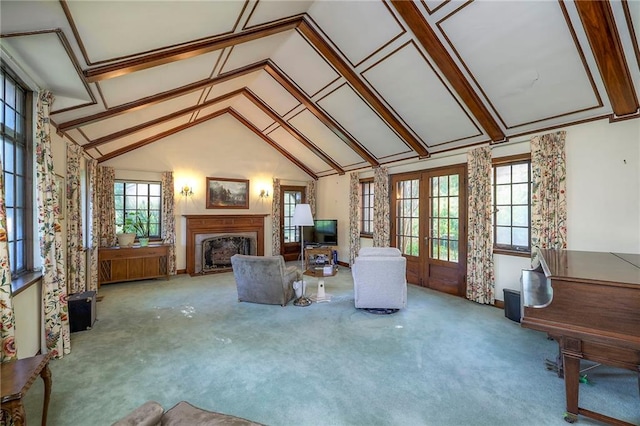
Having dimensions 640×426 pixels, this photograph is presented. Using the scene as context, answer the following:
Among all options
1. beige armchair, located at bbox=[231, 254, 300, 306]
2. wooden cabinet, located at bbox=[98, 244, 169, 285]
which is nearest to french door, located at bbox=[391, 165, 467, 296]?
beige armchair, located at bbox=[231, 254, 300, 306]

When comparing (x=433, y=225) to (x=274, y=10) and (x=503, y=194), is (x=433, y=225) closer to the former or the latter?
(x=503, y=194)

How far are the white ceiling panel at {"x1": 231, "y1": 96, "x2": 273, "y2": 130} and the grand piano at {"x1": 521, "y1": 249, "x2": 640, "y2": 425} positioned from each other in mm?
6561

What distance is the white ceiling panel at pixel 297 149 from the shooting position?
7840 millimetres

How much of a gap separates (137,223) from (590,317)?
759 centimetres

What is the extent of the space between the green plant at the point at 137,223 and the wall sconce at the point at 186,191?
923 mm

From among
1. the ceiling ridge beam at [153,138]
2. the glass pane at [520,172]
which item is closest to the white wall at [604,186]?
the glass pane at [520,172]

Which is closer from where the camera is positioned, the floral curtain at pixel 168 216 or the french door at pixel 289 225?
the floral curtain at pixel 168 216

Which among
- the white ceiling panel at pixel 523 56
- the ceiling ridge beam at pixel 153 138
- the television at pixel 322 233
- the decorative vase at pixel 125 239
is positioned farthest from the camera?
the television at pixel 322 233

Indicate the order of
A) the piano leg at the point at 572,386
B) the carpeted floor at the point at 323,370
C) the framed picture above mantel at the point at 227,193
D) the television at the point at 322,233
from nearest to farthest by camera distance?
1. the piano leg at the point at 572,386
2. the carpeted floor at the point at 323,370
3. the framed picture above mantel at the point at 227,193
4. the television at the point at 322,233

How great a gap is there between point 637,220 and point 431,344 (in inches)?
110

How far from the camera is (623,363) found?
197 centimetres

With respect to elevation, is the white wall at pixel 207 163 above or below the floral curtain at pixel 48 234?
above

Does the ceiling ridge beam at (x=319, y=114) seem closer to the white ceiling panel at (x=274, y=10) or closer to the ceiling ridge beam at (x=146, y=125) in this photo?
the ceiling ridge beam at (x=146, y=125)

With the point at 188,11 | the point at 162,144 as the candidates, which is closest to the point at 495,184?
the point at 188,11
